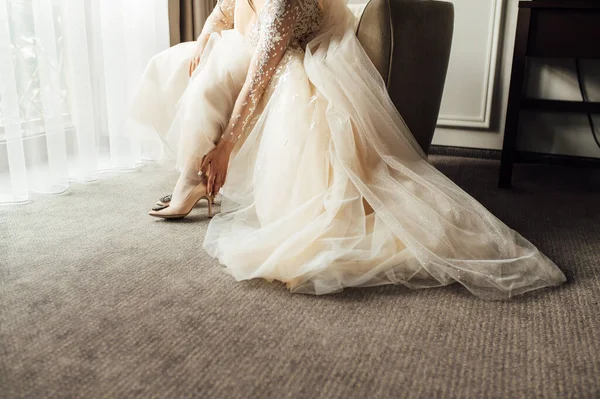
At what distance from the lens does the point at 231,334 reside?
922 millimetres

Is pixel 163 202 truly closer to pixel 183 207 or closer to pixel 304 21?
pixel 183 207

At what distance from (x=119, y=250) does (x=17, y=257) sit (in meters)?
0.22

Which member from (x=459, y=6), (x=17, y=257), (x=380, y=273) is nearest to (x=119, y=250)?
(x=17, y=257)

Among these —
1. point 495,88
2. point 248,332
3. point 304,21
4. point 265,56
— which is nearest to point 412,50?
point 304,21

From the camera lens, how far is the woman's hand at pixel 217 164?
1420mm

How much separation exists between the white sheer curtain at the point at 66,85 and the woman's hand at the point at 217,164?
0.58 m

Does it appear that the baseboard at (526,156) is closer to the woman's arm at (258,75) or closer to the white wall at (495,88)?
the white wall at (495,88)

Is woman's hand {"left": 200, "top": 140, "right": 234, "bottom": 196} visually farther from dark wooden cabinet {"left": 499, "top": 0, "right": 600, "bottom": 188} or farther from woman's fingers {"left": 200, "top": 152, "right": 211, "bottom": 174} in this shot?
dark wooden cabinet {"left": 499, "top": 0, "right": 600, "bottom": 188}

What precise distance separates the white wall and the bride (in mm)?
1103

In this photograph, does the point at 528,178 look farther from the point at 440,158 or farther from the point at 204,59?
the point at 204,59

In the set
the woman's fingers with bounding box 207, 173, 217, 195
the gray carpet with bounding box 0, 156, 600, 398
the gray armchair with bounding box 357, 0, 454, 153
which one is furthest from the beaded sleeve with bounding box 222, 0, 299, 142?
the gray carpet with bounding box 0, 156, 600, 398

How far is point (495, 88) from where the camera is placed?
2410 mm

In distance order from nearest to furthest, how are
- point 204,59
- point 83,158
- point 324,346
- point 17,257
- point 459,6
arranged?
point 324,346
point 17,257
point 204,59
point 83,158
point 459,6

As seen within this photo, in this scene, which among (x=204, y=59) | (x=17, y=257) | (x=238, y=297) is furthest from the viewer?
(x=204, y=59)
